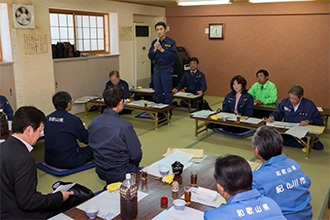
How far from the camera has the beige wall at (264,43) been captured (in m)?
7.16

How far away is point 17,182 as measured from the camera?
179cm

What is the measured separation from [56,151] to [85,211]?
6.07ft

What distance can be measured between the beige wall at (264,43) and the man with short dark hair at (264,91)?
201cm

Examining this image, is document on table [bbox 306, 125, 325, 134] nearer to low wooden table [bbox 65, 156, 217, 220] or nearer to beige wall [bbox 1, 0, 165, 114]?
low wooden table [bbox 65, 156, 217, 220]

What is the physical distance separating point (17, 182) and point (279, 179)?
148 centimetres

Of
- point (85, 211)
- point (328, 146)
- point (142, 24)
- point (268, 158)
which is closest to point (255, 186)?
point (268, 158)

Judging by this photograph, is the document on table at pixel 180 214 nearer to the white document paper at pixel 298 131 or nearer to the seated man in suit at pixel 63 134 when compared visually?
the seated man in suit at pixel 63 134

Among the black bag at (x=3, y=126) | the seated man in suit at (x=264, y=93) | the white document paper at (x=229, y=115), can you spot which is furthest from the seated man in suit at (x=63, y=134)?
the seated man in suit at (x=264, y=93)

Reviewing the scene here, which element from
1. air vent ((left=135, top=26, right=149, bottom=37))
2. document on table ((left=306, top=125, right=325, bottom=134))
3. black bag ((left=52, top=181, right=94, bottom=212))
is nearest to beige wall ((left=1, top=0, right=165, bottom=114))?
air vent ((left=135, top=26, right=149, bottom=37))

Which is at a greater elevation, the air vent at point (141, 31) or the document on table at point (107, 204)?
the air vent at point (141, 31)

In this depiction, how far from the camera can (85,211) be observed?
1850 millimetres

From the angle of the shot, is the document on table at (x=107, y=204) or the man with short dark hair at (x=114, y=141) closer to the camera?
the document on table at (x=107, y=204)

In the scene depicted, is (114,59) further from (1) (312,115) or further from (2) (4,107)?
(1) (312,115)

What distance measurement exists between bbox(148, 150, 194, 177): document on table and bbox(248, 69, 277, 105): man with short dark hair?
323 centimetres
